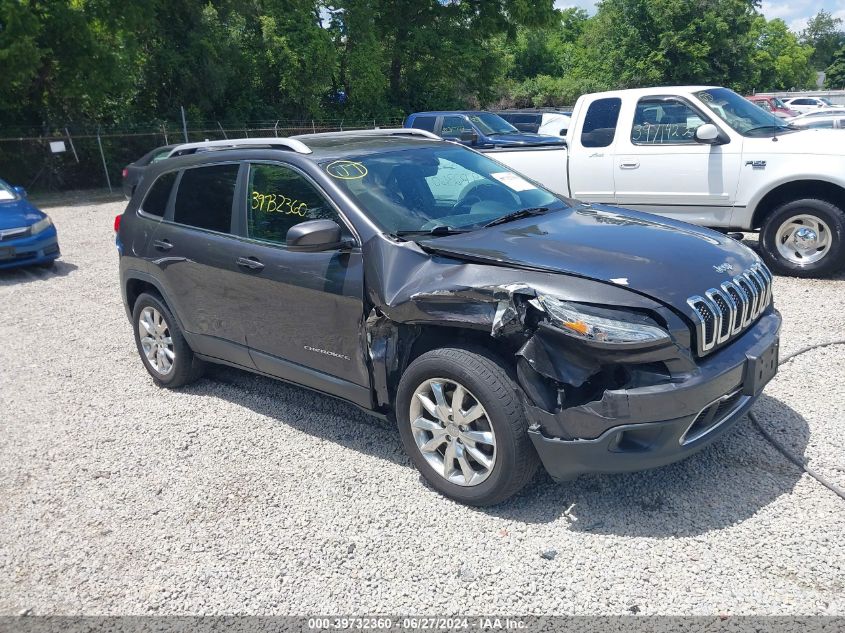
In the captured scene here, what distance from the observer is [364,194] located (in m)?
4.00

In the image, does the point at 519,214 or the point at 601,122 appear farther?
the point at 601,122

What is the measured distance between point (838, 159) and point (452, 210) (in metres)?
4.84

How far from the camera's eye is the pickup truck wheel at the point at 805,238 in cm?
695

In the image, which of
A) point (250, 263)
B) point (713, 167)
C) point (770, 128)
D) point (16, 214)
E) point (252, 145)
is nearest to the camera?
point (250, 263)

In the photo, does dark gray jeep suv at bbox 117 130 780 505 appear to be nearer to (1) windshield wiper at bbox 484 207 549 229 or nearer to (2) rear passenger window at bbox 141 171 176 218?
(1) windshield wiper at bbox 484 207 549 229

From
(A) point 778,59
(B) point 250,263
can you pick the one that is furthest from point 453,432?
(A) point 778,59

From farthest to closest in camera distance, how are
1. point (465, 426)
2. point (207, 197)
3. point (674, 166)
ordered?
point (674, 166) < point (207, 197) < point (465, 426)

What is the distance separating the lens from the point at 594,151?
831 cm

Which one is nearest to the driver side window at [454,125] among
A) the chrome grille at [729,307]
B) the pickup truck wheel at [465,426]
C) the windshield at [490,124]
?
the windshield at [490,124]

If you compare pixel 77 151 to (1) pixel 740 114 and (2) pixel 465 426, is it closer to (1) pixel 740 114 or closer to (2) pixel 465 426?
(1) pixel 740 114

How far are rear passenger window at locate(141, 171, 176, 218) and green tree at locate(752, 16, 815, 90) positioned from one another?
53.0 meters

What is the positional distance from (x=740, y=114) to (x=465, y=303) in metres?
6.05

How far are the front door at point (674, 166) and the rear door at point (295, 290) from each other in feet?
16.5

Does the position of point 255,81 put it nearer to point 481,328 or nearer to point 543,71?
point 481,328
